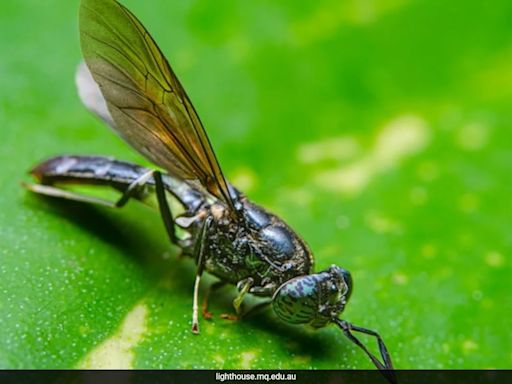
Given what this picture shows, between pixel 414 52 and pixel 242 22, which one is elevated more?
pixel 242 22

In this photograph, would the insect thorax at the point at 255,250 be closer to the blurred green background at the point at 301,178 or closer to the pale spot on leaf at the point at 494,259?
the blurred green background at the point at 301,178

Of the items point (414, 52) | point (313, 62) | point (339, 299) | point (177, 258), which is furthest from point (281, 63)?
point (339, 299)

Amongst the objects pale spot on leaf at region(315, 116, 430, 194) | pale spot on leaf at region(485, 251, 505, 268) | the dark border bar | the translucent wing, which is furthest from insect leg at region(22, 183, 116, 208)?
pale spot on leaf at region(485, 251, 505, 268)

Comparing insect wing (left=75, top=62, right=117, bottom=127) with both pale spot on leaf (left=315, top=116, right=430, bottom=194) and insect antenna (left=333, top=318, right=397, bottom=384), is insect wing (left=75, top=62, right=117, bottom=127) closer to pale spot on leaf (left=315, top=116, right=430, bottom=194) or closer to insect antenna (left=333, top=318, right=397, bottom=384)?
pale spot on leaf (left=315, top=116, right=430, bottom=194)

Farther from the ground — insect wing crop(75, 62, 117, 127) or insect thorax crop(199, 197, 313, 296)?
insect wing crop(75, 62, 117, 127)

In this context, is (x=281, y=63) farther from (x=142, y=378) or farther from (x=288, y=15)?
(x=142, y=378)

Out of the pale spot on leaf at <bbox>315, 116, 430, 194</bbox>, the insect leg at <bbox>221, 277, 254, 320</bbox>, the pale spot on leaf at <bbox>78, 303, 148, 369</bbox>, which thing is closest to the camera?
the pale spot on leaf at <bbox>78, 303, 148, 369</bbox>

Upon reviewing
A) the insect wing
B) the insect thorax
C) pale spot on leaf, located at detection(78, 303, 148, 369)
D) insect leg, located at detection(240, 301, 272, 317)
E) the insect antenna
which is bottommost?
the insect antenna
